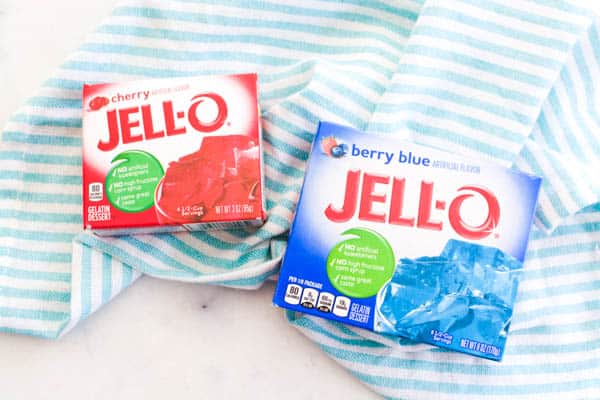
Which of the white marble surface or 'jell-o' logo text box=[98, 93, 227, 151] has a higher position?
'jell-o' logo text box=[98, 93, 227, 151]

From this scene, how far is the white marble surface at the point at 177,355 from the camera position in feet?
2.36

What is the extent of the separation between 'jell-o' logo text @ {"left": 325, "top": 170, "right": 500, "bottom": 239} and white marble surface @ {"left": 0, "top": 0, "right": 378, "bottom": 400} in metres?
0.16

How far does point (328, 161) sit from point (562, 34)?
12.3 inches

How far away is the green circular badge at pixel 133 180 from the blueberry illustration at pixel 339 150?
183mm

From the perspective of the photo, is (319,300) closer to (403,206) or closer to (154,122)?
(403,206)

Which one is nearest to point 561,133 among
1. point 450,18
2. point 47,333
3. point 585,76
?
point 585,76

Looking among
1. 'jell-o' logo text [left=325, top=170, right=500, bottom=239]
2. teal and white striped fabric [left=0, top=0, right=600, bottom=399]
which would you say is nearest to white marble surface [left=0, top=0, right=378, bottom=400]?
teal and white striped fabric [left=0, top=0, right=600, bottom=399]

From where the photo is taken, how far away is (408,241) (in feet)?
2.14

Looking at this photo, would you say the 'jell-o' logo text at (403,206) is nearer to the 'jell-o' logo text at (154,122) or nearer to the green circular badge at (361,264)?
the green circular badge at (361,264)

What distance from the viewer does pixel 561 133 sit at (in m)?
0.75

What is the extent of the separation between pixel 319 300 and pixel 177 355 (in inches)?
7.7

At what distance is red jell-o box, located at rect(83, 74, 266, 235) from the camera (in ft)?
2.18

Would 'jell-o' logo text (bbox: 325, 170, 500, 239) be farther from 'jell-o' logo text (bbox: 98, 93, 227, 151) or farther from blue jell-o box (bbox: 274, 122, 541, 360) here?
'jell-o' logo text (bbox: 98, 93, 227, 151)

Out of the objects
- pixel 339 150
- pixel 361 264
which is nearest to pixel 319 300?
pixel 361 264
